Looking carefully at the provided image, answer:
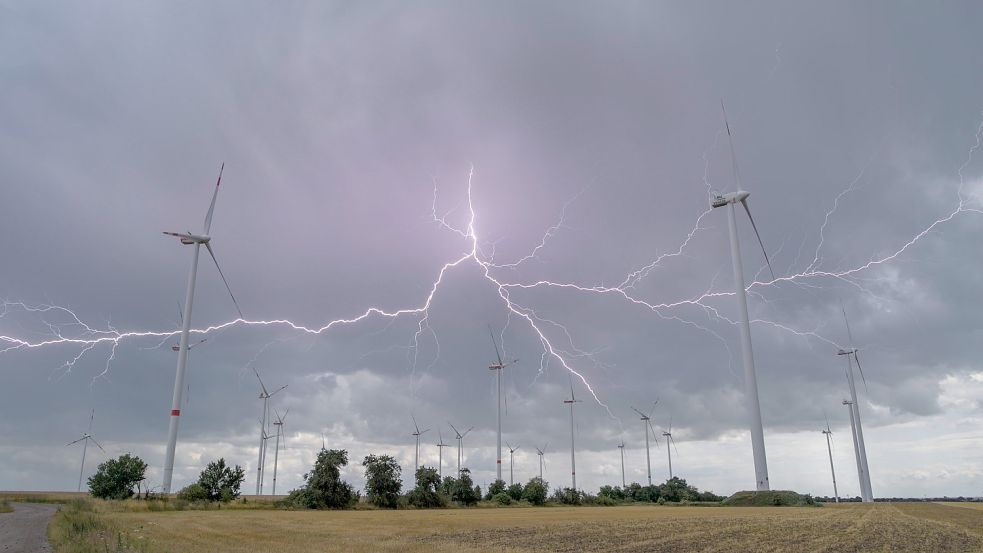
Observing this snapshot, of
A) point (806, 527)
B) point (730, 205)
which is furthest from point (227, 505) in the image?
point (730, 205)

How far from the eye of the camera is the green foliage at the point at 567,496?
106m

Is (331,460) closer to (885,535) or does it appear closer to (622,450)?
(885,535)

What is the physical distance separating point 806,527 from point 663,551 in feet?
54.7

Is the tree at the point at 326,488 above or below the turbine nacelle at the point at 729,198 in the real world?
below

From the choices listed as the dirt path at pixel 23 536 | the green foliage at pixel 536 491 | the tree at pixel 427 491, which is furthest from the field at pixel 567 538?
the green foliage at pixel 536 491

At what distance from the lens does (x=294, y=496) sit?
73562 mm

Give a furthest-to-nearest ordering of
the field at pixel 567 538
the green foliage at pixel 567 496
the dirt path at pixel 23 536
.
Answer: the green foliage at pixel 567 496
the dirt path at pixel 23 536
the field at pixel 567 538

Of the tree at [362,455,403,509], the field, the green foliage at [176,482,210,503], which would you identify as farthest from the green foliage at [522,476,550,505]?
the field

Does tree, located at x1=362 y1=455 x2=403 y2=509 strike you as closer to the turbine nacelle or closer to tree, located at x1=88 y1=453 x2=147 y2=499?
tree, located at x1=88 y1=453 x2=147 y2=499

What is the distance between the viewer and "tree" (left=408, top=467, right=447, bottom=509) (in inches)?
3278

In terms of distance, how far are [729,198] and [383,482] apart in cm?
6005

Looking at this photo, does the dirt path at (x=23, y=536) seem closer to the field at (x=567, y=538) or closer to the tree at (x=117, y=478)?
the field at (x=567, y=538)

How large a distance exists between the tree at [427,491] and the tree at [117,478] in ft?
116

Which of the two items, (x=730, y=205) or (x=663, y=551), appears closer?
(x=663, y=551)
